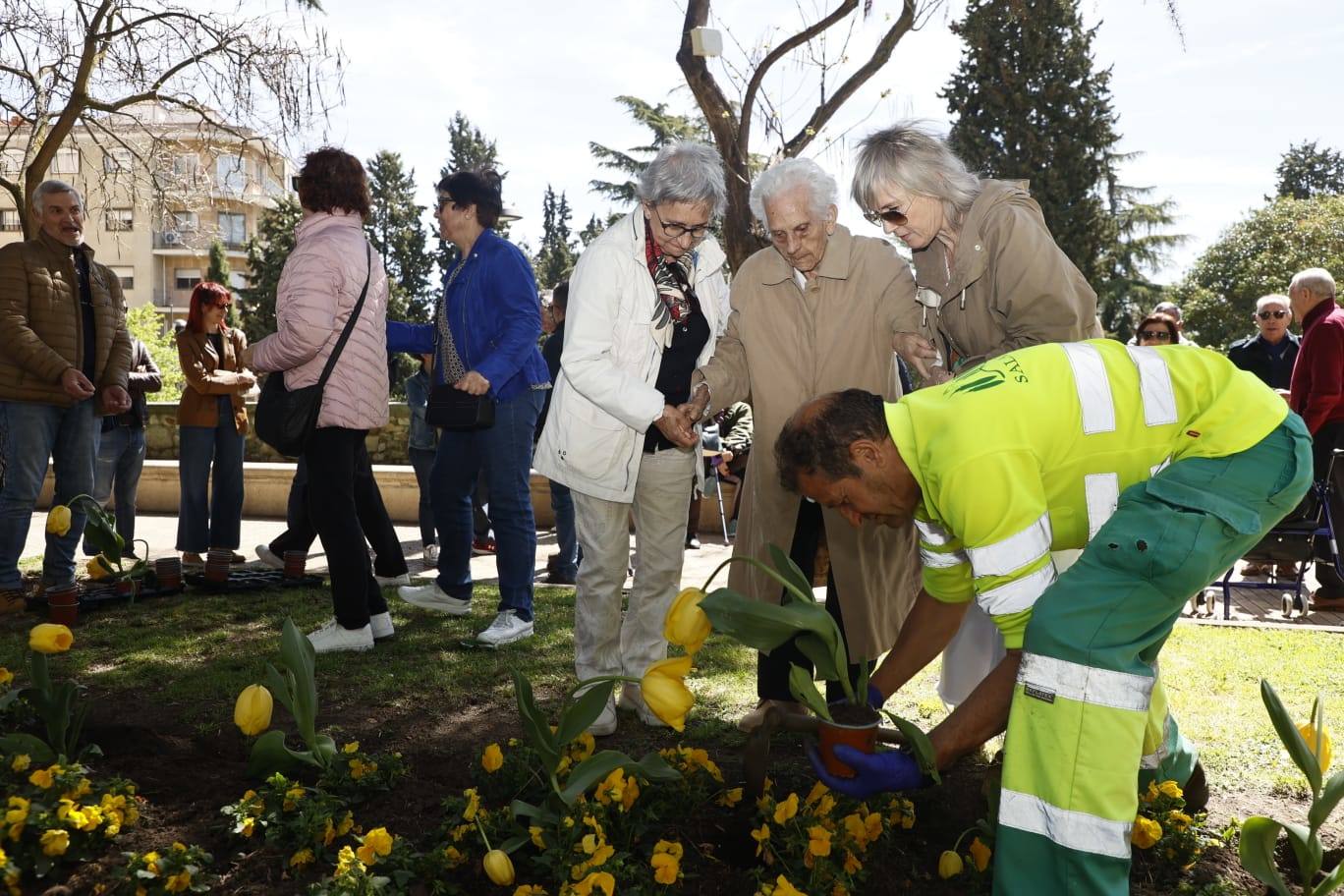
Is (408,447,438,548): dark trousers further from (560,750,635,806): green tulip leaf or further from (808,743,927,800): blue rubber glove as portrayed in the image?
(808,743,927,800): blue rubber glove

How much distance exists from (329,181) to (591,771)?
285 cm

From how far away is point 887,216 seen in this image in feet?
9.85

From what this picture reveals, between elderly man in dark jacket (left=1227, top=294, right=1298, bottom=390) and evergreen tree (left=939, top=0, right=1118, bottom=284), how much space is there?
22399 millimetres

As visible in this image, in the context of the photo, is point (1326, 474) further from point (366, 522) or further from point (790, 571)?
point (366, 522)

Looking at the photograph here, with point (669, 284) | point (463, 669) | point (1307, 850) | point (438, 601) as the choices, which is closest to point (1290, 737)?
point (1307, 850)

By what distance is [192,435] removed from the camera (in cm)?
609

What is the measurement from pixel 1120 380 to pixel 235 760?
240 centimetres

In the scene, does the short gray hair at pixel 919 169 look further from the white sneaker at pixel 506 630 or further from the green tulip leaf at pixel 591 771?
the white sneaker at pixel 506 630

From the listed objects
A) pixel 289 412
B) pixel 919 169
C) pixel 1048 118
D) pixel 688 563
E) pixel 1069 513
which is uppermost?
pixel 1048 118

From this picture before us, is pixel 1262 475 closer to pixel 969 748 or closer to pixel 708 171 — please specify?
pixel 969 748

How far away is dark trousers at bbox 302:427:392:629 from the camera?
162 inches

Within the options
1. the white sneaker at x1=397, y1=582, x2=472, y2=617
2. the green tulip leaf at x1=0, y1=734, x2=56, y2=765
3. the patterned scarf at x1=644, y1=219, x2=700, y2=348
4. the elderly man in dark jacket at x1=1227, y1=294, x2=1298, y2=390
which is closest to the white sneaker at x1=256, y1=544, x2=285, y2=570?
the white sneaker at x1=397, y1=582, x2=472, y2=617

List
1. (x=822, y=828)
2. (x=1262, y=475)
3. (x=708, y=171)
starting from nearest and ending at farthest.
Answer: (x=1262, y=475)
(x=822, y=828)
(x=708, y=171)

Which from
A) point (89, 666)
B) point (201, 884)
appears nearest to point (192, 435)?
point (89, 666)
